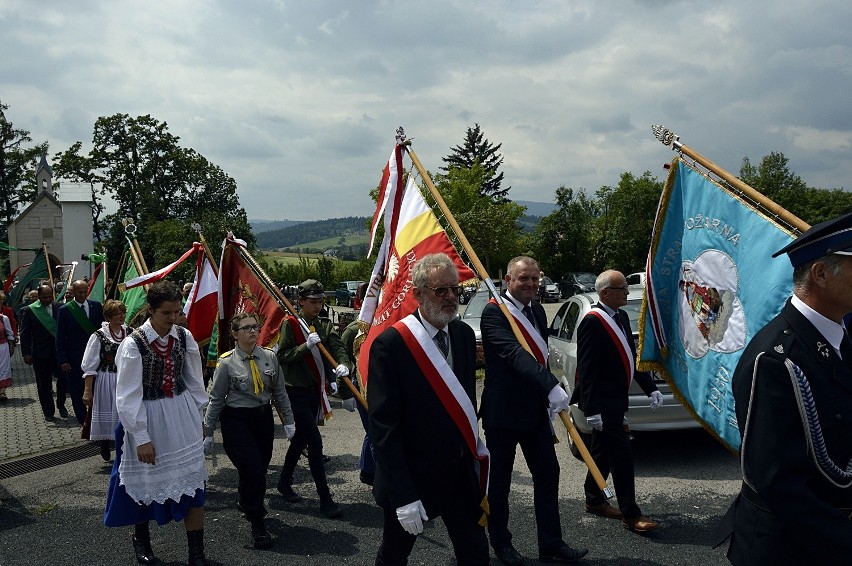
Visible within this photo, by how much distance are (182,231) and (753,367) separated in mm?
28831

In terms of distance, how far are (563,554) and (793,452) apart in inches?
104

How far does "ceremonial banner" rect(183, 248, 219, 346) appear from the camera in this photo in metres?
7.66

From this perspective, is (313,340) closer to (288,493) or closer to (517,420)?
(288,493)

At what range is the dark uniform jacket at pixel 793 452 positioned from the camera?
2.22 meters

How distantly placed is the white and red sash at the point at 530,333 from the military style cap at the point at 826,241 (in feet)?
8.36

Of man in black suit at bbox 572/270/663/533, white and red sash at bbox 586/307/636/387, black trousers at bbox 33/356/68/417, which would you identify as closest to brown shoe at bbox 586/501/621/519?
man in black suit at bbox 572/270/663/533

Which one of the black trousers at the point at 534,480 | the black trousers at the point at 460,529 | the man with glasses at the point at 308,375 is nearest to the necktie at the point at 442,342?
the black trousers at the point at 460,529

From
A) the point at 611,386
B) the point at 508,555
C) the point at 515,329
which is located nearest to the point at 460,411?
the point at 515,329

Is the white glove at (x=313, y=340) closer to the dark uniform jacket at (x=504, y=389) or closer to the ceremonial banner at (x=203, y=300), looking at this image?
the dark uniform jacket at (x=504, y=389)

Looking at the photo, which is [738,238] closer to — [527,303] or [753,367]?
[527,303]

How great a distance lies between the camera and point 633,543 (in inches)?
193

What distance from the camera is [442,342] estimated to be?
3.43 m

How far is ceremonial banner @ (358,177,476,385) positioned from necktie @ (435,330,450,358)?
5.55 feet

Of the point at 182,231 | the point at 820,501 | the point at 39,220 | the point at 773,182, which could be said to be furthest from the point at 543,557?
the point at 773,182
